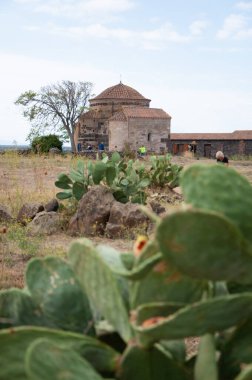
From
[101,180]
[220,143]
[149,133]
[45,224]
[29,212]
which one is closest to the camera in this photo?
[45,224]

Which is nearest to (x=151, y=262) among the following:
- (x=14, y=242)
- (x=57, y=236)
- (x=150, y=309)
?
(x=150, y=309)

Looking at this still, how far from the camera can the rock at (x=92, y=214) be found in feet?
26.2

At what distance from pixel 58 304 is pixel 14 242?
20.1ft

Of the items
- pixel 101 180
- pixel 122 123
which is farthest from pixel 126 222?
pixel 122 123

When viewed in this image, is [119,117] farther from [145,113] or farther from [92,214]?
[92,214]

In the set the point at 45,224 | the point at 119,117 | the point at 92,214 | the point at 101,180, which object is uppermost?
the point at 119,117

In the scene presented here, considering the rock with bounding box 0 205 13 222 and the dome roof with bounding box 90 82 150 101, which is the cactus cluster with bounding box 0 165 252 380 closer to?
the rock with bounding box 0 205 13 222

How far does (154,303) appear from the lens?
1.03m

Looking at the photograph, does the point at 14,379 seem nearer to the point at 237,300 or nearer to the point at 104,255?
the point at 104,255

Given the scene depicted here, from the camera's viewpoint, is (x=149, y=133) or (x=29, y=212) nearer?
(x=29, y=212)

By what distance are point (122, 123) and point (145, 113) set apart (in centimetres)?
189

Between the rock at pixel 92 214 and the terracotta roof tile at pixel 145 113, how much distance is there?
116 feet

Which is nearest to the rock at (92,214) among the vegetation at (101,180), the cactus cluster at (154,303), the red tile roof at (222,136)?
the vegetation at (101,180)

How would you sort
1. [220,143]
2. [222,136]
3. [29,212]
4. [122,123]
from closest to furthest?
1. [29,212]
2. [220,143]
3. [222,136]
4. [122,123]
